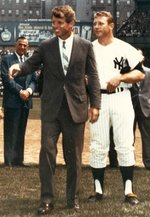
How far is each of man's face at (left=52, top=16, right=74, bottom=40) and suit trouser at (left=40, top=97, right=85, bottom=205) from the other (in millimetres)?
611

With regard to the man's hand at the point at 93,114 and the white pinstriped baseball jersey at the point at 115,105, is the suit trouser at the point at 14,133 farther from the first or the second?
the man's hand at the point at 93,114

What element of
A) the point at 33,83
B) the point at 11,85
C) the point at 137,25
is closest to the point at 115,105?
the point at 33,83

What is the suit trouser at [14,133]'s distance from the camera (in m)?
8.41

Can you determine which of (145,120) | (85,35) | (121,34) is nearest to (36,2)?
(85,35)

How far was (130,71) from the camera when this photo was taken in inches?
223

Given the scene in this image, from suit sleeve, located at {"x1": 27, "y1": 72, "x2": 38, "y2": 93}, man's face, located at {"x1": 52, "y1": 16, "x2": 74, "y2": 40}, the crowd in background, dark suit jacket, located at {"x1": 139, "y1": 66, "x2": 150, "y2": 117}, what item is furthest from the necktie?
the crowd in background

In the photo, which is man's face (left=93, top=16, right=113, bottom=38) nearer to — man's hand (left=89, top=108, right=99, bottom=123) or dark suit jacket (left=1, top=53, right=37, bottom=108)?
man's hand (left=89, top=108, right=99, bottom=123)

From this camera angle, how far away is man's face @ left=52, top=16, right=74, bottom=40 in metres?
5.02

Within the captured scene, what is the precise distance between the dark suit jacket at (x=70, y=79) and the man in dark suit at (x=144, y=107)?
3.12 m

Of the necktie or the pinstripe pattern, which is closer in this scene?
the necktie

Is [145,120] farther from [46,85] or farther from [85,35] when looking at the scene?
[85,35]

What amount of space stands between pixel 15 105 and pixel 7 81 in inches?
15.2

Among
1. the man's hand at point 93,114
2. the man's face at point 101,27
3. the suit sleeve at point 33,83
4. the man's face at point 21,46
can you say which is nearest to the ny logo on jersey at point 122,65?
the man's face at point 101,27

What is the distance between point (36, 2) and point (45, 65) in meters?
166
